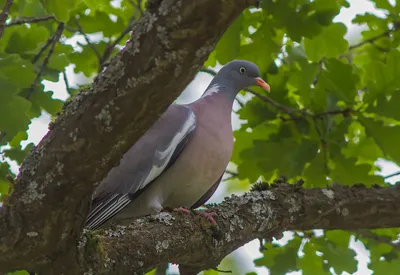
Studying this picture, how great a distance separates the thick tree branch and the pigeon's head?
91 cm

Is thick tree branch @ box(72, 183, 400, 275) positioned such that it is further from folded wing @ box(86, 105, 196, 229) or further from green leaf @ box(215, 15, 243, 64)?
green leaf @ box(215, 15, 243, 64)

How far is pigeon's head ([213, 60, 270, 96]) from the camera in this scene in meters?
4.09

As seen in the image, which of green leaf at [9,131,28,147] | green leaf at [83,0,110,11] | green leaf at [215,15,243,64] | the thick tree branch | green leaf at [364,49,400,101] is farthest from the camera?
green leaf at [83,0,110,11]

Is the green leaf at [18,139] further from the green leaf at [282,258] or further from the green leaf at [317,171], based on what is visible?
the green leaf at [317,171]

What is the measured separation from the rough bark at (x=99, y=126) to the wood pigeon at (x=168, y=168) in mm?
914

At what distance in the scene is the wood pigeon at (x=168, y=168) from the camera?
323cm

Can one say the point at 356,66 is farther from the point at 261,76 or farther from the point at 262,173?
the point at 262,173

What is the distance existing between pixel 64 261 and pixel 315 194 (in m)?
1.57

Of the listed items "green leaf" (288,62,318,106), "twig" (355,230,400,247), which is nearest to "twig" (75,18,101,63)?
"green leaf" (288,62,318,106)

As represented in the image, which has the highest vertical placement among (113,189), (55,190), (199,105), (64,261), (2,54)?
(2,54)

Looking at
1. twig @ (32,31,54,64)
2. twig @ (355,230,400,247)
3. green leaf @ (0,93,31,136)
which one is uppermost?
twig @ (32,31,54,64)

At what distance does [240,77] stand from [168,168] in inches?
39.8

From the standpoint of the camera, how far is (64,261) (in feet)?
7.41

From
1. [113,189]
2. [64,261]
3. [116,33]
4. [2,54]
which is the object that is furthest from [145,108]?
[116,33]
